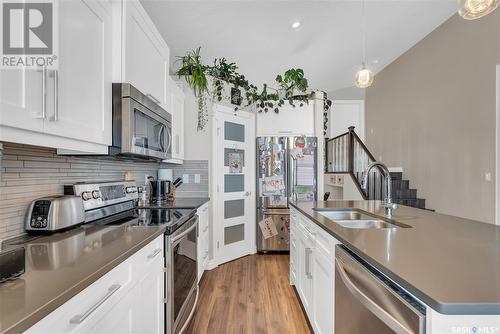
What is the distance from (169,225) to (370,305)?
112 cm

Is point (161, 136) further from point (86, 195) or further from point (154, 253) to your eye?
point (154, 253)

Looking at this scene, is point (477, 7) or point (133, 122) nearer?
point (133, 122)

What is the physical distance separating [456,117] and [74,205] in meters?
4.98

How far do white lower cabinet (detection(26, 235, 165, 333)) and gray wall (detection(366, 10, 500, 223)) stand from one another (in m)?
4.13

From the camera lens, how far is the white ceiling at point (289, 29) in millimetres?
3152

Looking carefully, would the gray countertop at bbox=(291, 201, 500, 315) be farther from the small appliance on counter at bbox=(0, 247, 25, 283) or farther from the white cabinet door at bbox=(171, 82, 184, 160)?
the white cabinet door at bbox=(171, 82, 184, 160)

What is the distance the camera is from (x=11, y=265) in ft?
2.43

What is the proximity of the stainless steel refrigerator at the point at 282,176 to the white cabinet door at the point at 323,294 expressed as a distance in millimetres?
2084

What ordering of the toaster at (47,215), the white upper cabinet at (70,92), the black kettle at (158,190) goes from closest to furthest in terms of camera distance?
1. the white upper cabinet at (70,92)
2. the toaster at (47,215)
3. the black kettle at (158,190)

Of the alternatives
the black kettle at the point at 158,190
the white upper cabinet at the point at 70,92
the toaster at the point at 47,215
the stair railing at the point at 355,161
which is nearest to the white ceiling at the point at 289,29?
the stair railing at the point at 355,161

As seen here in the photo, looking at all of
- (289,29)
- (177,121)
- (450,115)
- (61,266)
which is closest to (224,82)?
(177,121)

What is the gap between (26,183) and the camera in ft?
4.15

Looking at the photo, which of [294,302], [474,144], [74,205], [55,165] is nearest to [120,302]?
[74,205]

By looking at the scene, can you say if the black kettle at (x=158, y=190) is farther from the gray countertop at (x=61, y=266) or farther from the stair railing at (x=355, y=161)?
the stair railing at (x=355, y=161)
